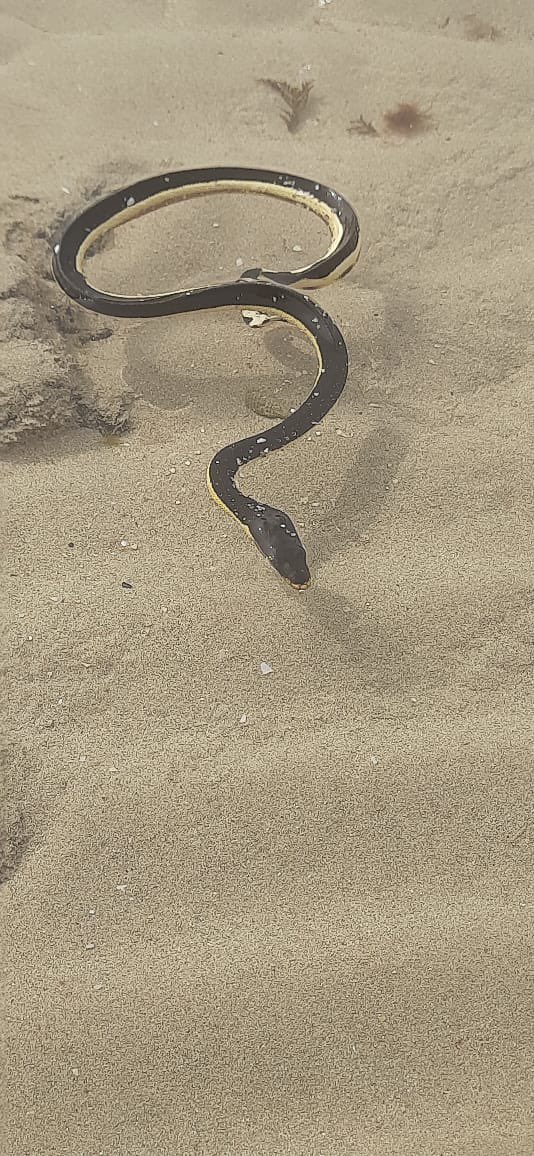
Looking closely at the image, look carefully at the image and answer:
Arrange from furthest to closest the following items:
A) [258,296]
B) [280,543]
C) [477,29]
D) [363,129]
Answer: [477,29] < [363,129] < [258,296] < [280,543]

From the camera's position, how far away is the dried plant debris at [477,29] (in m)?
4.02

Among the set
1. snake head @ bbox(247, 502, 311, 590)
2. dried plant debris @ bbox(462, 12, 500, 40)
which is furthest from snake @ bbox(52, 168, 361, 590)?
dried plant debris @ bbox(462, 12, 500, 40)

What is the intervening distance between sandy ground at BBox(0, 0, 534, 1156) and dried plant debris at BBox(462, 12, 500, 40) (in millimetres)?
492

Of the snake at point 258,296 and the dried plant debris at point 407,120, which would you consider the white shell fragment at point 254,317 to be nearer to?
the snake at point 258,296

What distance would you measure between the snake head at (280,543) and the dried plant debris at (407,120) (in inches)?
77.8

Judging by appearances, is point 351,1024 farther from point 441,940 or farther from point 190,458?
point 190,458

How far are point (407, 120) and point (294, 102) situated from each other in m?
0.42

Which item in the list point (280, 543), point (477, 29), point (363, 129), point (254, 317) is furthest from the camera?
point (477, 29)

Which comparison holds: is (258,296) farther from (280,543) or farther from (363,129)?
(363,129)

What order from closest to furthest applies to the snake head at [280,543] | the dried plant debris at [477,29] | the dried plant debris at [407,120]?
the snake head at [280,543] < the dried plant debris at [407,120] < the dried plant debris at [477,29]

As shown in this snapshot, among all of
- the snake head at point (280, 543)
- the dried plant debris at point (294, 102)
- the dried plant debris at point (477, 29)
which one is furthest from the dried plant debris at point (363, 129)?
the snake head at point (280, 543)

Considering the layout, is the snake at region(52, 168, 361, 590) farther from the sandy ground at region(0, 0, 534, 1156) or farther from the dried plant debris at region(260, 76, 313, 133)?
the dried plant debris at region(260, 76, 313, 133)

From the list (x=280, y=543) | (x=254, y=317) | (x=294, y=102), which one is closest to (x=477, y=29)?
(x=294, y=102)

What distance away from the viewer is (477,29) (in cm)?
406
